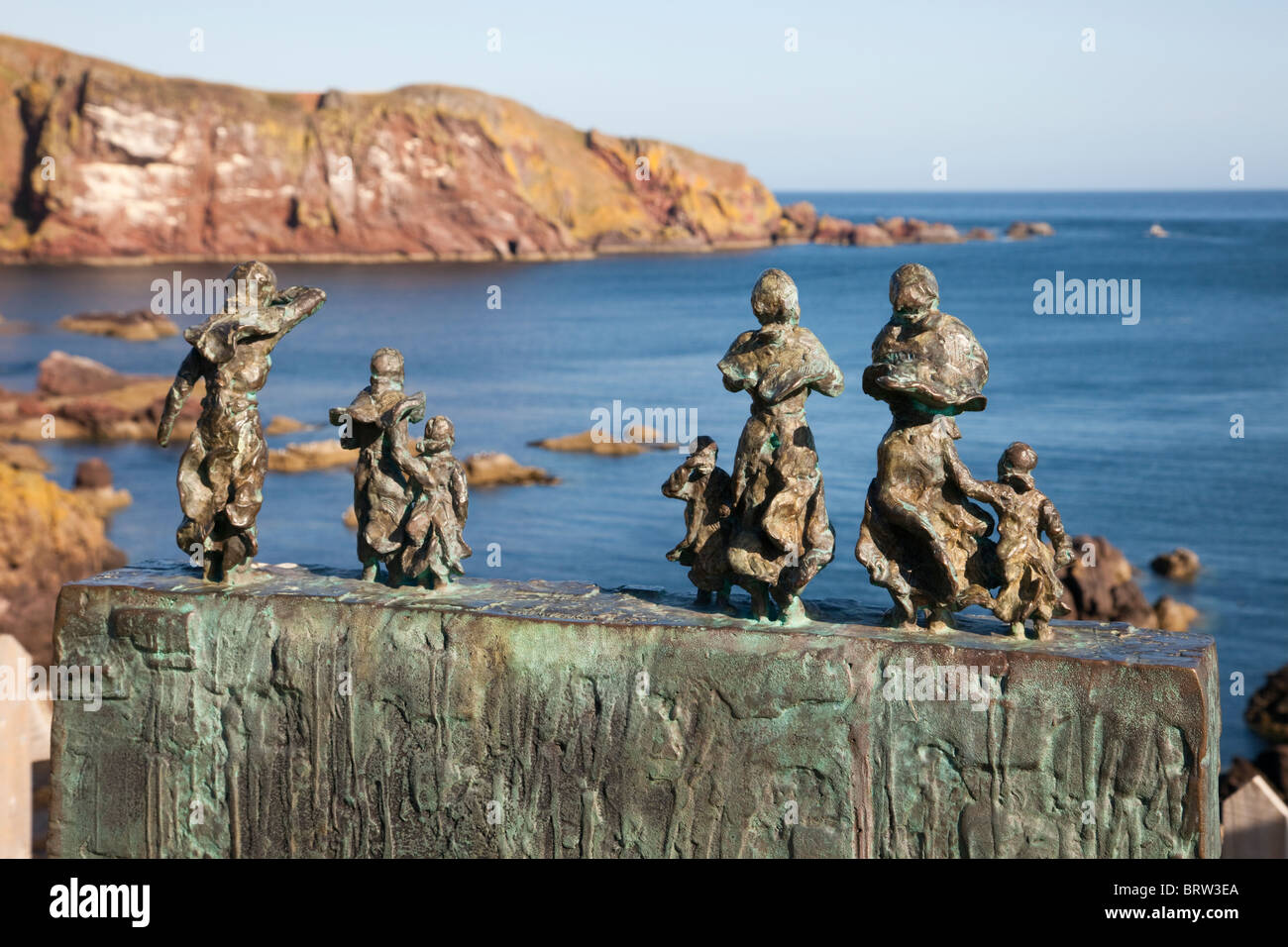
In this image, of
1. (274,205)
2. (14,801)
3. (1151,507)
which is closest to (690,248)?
(274,205)

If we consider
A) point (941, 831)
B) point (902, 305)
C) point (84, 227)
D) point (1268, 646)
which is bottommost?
point (1268, 646)

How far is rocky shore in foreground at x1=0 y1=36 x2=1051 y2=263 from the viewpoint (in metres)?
80.1

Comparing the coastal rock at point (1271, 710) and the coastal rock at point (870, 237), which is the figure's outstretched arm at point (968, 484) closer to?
the coastal rock at point (1271, 710)

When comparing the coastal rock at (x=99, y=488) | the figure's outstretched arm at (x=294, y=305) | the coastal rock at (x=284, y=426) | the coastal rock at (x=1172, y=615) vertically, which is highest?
the figure's outstretched arm at (x=294, y=305)

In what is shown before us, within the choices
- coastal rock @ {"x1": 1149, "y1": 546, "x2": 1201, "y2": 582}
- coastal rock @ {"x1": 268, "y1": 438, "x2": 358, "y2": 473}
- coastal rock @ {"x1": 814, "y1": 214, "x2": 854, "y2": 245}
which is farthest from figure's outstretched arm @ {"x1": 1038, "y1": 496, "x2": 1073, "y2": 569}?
coastal rock @ {"x1": 814, "y1": 214, "x2": 854, "y2": 245}

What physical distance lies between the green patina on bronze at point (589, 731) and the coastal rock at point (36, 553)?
493 inches

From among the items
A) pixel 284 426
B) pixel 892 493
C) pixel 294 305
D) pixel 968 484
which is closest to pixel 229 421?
pixel 294 305

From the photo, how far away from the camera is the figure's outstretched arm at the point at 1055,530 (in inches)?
385

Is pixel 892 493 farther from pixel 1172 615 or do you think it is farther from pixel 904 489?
pixel 1172 615

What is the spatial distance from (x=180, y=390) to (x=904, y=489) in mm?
5003

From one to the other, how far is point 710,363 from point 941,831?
120 feet

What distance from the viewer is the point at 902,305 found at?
32.3ft

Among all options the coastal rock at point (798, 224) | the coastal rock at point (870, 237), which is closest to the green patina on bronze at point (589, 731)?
the coastal rock at point (870, 237)

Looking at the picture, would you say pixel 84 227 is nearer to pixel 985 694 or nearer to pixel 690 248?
pixel 690 248
